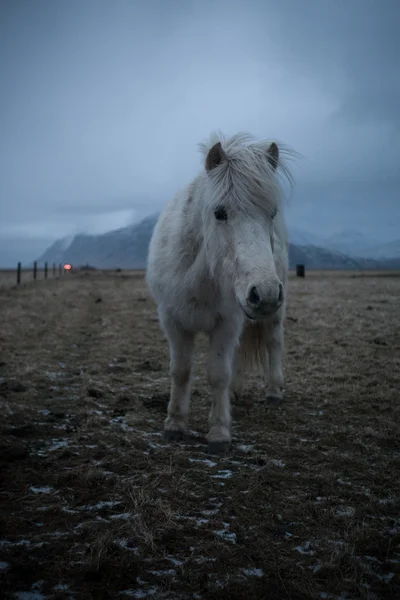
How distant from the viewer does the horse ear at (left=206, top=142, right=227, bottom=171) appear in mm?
3439

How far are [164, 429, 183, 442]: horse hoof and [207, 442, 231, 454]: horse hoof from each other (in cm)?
41

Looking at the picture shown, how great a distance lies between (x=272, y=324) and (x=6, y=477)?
13.1 feet

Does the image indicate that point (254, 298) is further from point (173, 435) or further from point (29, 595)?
point (29, 595)

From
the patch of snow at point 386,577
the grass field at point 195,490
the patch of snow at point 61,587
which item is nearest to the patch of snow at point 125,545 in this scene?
the grass field at point 195,490

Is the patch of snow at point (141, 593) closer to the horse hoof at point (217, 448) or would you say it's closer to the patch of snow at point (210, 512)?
the patch of snow at point (210, 512)

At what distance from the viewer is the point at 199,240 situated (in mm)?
3896

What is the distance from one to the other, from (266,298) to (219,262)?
79cm

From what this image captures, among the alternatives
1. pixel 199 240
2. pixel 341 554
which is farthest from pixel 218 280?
pixel 341 554

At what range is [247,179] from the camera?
128 inches

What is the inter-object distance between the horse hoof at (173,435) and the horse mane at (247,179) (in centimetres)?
244

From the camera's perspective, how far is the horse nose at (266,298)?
276 centimetres

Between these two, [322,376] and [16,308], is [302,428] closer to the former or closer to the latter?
[322,376]

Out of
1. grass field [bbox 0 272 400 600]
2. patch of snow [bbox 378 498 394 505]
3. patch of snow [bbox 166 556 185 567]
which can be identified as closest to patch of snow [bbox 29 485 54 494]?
grass field [bbox 0 272 400 600]

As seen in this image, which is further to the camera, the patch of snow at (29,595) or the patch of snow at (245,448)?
the patch of snow at (245,448)
